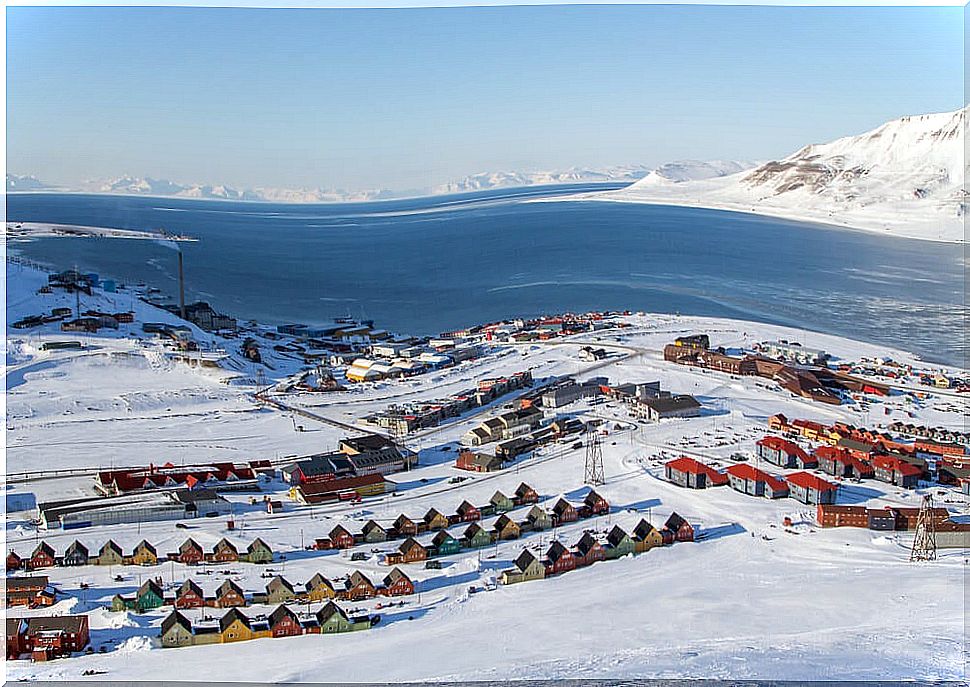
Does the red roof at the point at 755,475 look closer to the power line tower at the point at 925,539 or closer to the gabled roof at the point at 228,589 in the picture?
the power line tower at the point at 925,539

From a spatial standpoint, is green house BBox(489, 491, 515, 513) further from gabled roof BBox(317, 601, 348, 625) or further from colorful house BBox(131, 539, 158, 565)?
colorful house BBox(131, 539, 158, 565)

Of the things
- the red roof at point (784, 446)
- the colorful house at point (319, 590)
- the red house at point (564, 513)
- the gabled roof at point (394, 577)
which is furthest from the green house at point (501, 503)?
the red roof at point (784, 446)

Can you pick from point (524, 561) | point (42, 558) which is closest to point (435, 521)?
point (524, 561)

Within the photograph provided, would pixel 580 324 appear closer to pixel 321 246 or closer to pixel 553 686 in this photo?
pixel 553 686

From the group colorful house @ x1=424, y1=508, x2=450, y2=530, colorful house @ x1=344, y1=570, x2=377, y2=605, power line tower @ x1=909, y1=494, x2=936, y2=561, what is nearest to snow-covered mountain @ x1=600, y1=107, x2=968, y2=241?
power line tower @ x1=909, y1=494, x2=936, y2=561

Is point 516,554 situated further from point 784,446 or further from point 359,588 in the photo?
point 784,446
